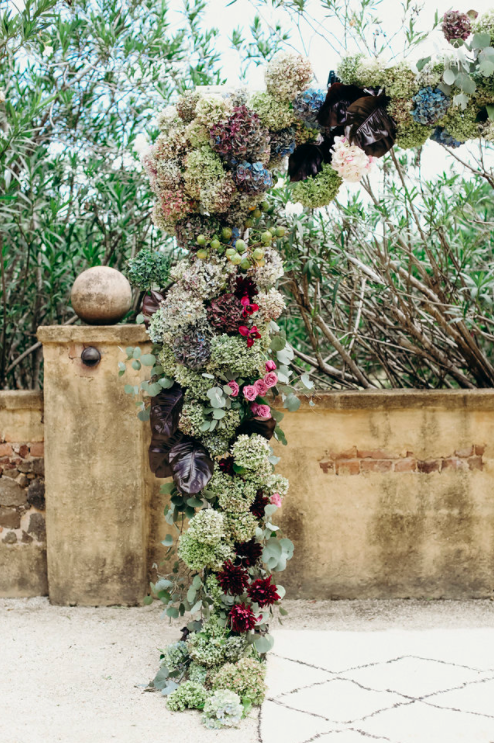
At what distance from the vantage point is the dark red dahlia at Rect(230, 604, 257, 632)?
2.76 m

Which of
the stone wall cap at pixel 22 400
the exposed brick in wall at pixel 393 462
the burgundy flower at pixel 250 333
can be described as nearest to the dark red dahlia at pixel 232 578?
the burgundy flower at pixel 250 333

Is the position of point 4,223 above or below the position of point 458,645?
above

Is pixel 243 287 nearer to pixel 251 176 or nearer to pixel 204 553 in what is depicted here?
pixel 251 176

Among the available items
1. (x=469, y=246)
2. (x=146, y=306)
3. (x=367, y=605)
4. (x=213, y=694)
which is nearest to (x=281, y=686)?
(x=213, y=694)

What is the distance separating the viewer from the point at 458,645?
131 inches

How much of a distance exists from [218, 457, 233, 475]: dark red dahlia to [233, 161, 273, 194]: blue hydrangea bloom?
45.4 inches

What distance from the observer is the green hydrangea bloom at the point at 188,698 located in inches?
107

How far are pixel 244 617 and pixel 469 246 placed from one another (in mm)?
3143

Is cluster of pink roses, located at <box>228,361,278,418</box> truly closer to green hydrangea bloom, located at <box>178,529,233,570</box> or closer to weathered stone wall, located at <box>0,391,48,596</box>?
green hydrangea bloom, located at <box>178,529,233,570</box>

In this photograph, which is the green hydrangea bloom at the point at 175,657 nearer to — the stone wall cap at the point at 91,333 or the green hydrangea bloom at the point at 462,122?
the stone wall cap at the point at 91,333

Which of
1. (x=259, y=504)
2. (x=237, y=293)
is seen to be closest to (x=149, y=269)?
(x=237, y=293)

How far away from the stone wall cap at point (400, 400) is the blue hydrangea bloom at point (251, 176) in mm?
A: 1524

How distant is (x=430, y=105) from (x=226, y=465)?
174cm

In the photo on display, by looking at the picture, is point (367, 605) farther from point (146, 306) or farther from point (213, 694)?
point (146, 306)
